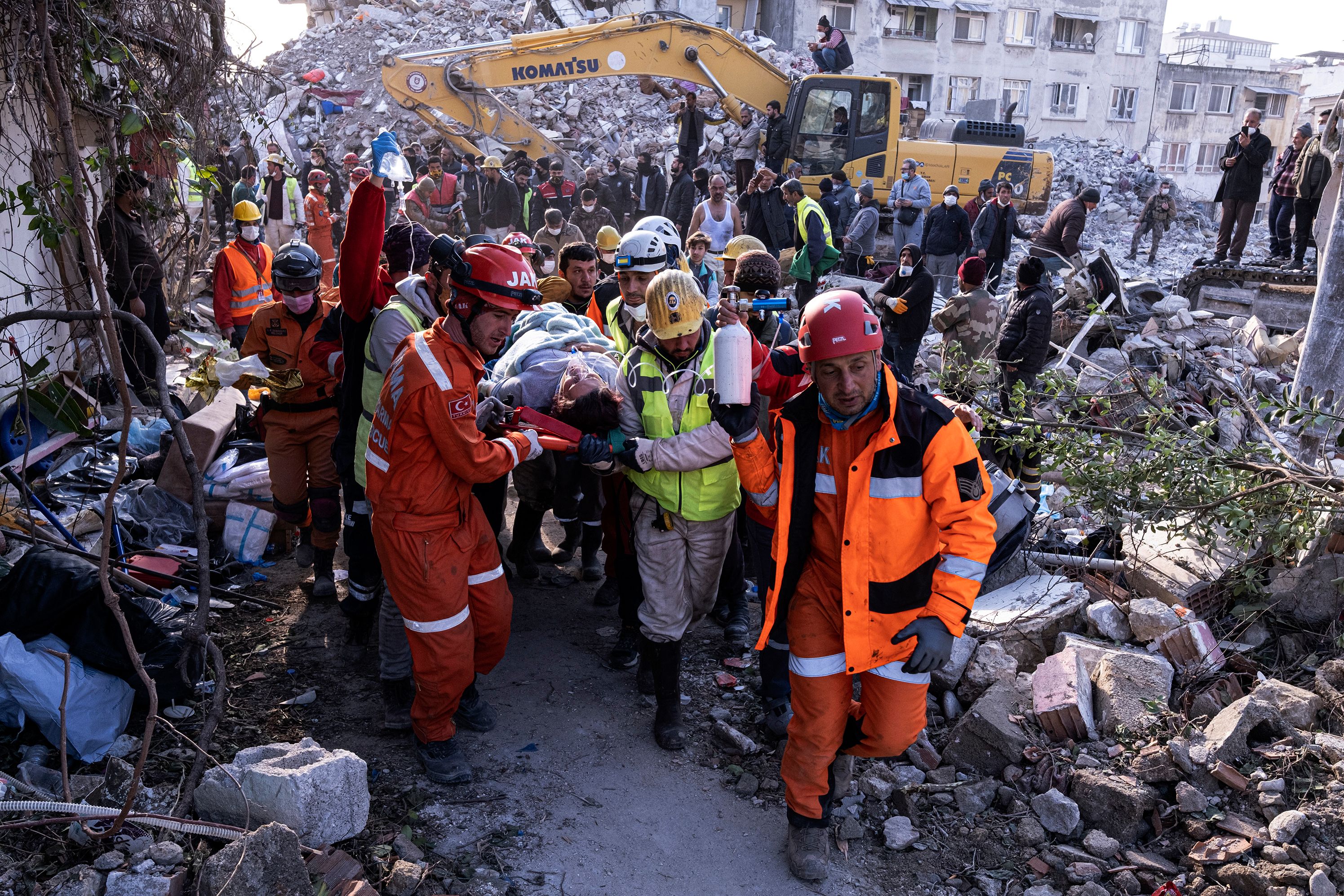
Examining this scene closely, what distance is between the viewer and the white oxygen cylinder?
306 cm

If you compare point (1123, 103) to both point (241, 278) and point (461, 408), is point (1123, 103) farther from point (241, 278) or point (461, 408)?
point (461, 408)

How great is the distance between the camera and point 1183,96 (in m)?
35.4

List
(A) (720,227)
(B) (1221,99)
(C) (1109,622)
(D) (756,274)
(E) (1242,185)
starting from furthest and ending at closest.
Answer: (B) (1221,99)
(E) (1242,185)
(A) (720,227)
(D) (756,274)
(C) (1109,622)

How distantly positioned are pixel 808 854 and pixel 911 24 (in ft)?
110

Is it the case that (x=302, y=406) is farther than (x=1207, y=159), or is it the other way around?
(x=1207, y=159)

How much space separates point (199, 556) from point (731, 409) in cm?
186

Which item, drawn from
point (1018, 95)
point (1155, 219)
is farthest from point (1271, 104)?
point (1155, 219)

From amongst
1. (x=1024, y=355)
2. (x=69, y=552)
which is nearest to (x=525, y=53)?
(x=1024, y=355)

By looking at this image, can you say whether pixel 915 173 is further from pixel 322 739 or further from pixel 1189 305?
pixel 322 739

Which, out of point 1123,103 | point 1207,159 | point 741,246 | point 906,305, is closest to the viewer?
point 741,246

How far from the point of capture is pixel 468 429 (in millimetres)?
3266

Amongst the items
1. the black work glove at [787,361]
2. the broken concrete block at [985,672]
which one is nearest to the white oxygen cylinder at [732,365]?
the black work glove at [787,361]

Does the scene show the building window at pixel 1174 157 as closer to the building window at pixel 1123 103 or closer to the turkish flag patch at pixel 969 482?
the building window at pixel 1123 103

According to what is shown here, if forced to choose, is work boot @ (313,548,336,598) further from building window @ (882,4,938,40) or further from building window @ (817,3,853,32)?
building window @ (882,4,938,40)
